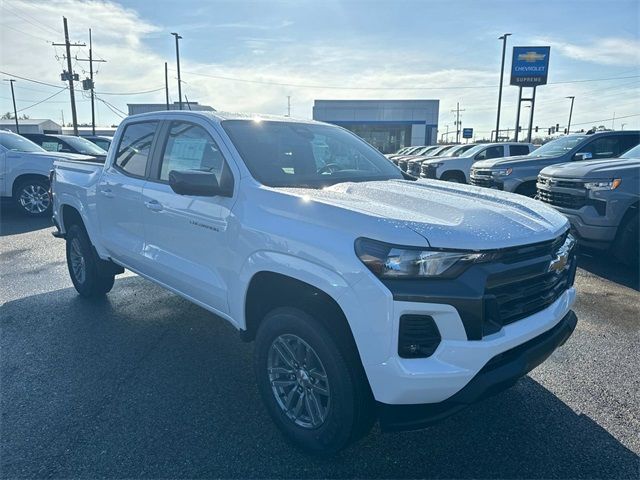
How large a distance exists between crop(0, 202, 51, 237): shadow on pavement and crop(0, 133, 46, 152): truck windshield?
1260 millimetres

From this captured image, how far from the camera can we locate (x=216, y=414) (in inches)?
113

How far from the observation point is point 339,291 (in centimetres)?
213

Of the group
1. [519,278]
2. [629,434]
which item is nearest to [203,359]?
[519,278]

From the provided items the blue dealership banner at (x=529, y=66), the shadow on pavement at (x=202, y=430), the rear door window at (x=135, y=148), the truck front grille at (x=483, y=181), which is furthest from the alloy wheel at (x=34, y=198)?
the blue dealership banner at (x=529, y=66)

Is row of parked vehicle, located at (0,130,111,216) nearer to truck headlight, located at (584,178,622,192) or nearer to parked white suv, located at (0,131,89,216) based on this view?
parked white suv, located at (0,131,89,216)

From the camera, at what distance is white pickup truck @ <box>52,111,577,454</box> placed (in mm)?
2021

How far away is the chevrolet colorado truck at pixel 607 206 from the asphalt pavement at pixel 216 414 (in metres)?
1.37

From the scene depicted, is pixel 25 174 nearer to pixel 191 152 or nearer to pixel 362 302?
pixel 191 152

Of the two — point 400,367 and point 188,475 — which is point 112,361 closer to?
point 188,475

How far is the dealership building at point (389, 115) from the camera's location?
44.5 metres

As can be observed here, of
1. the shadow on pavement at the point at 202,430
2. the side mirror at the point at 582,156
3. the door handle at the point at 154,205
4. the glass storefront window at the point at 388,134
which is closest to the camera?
the shadow on pavement at the point at 202,430

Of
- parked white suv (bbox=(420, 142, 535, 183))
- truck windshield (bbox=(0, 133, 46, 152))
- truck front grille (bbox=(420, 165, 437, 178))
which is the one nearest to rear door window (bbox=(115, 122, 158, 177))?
truck windshield (bbox=(0, 133, 46, 152))

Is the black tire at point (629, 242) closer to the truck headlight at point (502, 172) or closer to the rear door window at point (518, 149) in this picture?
the truck headlight at point (502, 172)

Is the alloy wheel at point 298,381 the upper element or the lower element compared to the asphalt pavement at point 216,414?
upper
